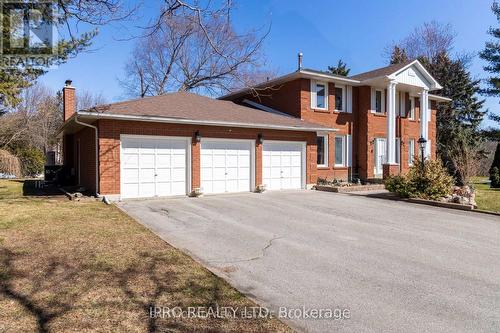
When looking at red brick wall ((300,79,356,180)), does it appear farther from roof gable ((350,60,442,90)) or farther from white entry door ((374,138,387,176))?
roof gable ((350,60,442,90))

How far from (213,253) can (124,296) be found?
7.52 ft

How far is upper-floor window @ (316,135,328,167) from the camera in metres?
19.8

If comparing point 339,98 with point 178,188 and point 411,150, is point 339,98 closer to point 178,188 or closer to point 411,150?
point 411,150

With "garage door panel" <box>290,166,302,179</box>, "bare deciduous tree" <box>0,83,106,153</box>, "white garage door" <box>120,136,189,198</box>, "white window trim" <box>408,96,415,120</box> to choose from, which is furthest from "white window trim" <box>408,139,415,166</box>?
"bare deciduous tree" <box>0,83,106,153</box>

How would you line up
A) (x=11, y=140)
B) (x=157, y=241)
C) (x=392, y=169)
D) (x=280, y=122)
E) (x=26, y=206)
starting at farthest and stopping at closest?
(x=11, y=140), (x=392, y=169), (x=280, y=122), (x=26, y=206), (x=157, y=241)

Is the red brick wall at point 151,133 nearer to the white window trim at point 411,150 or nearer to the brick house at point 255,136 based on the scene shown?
the brick house at point 255,136

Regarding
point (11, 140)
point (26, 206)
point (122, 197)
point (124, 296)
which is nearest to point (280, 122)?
point (122, 197)

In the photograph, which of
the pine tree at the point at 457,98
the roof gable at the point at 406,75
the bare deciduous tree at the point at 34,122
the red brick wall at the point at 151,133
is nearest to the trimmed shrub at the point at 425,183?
the red brick wall at the point at 151,133

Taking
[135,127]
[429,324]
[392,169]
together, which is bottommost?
[429,324]

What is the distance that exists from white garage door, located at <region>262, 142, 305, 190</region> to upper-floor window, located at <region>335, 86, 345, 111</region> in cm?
481

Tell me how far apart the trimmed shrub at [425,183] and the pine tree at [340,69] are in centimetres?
2727

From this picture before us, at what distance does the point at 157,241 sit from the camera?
6.96 meters

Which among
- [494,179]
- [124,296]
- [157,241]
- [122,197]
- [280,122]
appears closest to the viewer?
[124,296]

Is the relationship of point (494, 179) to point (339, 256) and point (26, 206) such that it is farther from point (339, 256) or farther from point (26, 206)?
point (26, 206)
